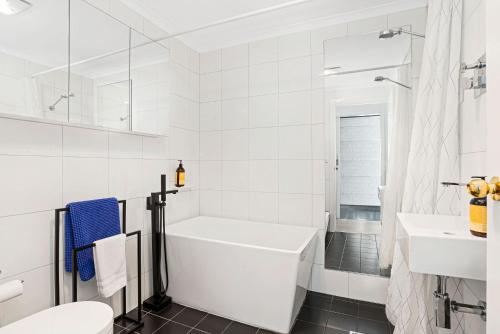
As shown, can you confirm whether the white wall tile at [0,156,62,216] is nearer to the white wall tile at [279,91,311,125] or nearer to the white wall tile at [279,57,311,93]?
the white wall tile at [279,91,311,125]

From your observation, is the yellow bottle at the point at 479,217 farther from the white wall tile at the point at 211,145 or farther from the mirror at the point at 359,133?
the white wall tile at the point at 211,145

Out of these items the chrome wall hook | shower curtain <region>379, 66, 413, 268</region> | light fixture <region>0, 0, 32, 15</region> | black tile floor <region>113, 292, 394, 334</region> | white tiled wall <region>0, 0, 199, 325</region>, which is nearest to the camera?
the chrome wall hook

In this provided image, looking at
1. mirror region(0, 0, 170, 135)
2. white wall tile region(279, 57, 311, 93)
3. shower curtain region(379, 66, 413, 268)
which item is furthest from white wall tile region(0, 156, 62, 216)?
shower curtain region(379, 66, 413, 268)

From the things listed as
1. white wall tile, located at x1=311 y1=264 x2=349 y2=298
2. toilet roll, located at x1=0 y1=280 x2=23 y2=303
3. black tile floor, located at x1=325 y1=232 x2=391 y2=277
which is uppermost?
toilet roll, located at x1=0 y1=280 x2=23 y2=303

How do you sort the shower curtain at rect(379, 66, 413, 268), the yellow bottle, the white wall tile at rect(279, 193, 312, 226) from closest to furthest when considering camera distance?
the yellow bottle
the shower curtain at rect(379, 66, 413, 268)
the white wall tile at rect(279, 193, 312, 226)

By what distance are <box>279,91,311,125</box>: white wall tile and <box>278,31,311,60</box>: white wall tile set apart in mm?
398

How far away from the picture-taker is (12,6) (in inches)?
53.6

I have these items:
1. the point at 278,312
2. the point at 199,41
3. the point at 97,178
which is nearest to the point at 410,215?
the point at 278,312

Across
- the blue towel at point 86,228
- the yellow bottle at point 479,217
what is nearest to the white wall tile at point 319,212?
the yellow bottle at point 479,217

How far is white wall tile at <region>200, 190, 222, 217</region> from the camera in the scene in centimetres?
294

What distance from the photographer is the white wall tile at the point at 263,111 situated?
266 centimetres

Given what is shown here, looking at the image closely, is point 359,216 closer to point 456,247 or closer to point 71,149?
point 456,247

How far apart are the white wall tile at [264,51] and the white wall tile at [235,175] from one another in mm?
1120

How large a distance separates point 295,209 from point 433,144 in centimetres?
130
